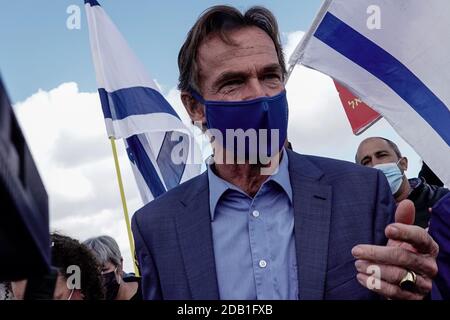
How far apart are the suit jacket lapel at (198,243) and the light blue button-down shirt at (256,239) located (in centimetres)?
3

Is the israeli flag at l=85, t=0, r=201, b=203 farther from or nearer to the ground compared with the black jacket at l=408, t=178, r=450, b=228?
farther from the ground

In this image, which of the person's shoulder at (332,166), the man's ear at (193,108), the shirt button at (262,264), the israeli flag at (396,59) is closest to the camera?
the shirt button at (262,264)

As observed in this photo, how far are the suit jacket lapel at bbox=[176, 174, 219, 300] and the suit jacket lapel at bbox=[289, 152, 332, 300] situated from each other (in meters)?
0.28

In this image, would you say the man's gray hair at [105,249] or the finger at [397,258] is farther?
the man's gray hair at [105,249]

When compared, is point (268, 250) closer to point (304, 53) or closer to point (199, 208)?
point (199, 208)

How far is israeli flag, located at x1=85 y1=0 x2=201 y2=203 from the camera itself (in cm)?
569

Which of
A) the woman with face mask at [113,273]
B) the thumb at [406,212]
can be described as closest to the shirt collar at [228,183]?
the thumb at [406,212]

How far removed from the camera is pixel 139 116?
582cm

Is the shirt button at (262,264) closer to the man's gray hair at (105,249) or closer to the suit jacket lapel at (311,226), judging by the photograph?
the suit jacket lapel at (311,226)

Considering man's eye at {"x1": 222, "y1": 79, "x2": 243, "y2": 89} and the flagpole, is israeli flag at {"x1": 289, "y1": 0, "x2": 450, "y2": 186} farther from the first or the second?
the flagpole

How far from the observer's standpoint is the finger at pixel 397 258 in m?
1.43

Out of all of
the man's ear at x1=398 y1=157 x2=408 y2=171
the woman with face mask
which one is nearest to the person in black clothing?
the man's ear at x1=398 y1=157 x2=408 y2=171

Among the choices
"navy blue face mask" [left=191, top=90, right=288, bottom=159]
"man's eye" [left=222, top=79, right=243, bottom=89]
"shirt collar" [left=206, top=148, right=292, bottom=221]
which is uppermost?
"man's eye" [left=222, top=79, right=243, bottom=89]
